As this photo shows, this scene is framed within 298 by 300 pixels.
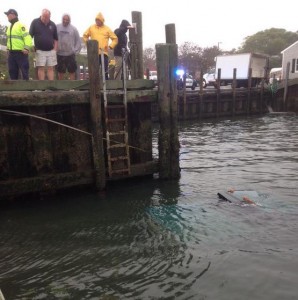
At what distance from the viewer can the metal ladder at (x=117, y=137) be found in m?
7.53

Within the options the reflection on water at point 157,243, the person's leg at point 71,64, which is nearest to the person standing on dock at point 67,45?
the person's leg at point 71,64

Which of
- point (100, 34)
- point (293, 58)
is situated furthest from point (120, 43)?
point (293, 58)

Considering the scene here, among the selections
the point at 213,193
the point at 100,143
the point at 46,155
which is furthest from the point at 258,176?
the point at 46,155

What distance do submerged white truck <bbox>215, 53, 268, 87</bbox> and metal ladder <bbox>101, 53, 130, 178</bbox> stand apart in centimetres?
2567

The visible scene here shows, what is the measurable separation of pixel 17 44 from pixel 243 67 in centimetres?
2627

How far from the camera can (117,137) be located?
7.77 meters

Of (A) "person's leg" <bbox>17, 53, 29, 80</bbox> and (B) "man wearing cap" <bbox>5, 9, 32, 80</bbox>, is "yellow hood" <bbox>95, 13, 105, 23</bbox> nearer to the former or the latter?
(B) "man wearing cap" <bbox>5, 9, 32, 80</bbox>

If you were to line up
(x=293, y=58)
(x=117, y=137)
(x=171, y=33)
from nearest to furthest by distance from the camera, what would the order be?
(x=117, y=137) → (x=171, y=33) → (x=293, y=58)

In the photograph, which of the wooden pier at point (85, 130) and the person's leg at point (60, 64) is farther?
→ the person's leg at point (60, 64)

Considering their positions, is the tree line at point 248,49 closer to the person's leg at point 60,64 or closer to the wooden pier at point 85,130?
the person's leg at point 60,64

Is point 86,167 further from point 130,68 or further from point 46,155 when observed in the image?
point 130,68

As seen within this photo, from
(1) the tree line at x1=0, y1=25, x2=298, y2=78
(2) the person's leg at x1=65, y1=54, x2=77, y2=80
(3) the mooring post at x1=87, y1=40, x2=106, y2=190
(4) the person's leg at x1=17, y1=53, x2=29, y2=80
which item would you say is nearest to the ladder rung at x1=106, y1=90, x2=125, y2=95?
(3) the mooring post at x1=87, y1=40, x2=106, y2=190

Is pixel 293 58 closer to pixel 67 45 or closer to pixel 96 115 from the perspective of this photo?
pixel 67 45

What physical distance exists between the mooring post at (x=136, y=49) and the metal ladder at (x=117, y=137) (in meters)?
2.41
